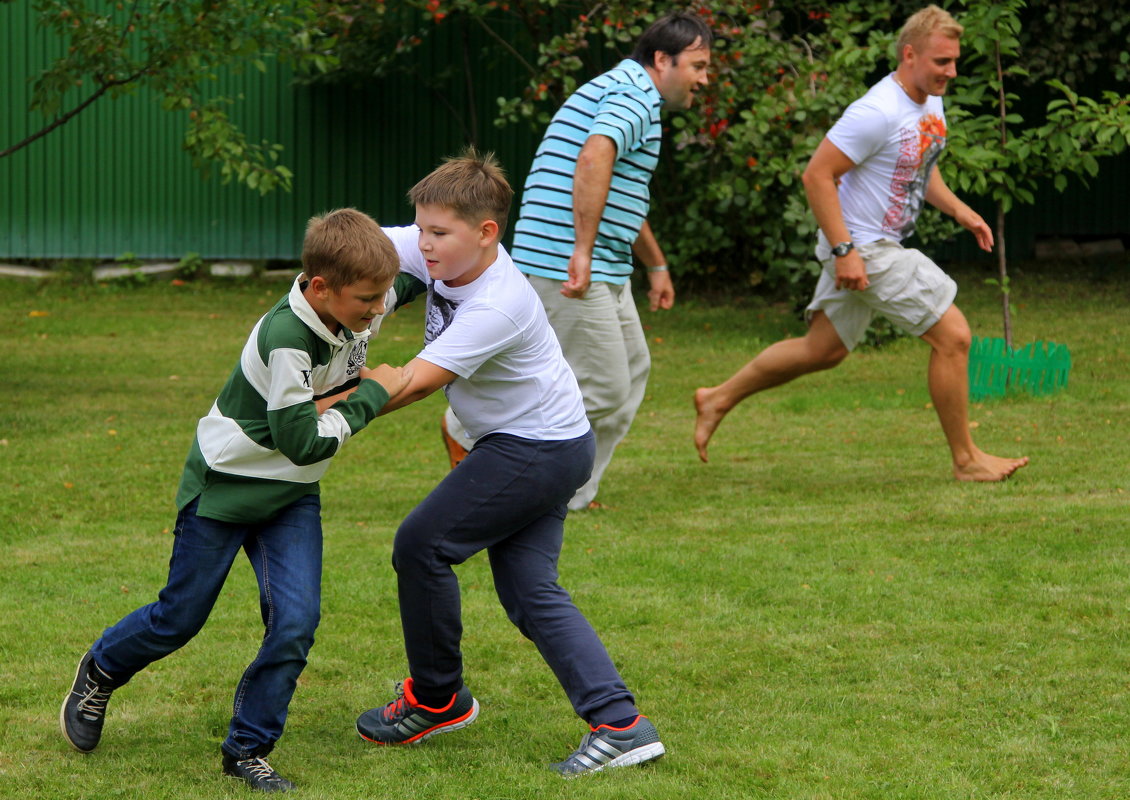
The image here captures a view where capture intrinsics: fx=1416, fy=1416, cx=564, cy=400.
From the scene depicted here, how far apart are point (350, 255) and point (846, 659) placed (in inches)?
73.7

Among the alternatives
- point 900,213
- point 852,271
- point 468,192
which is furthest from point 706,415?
point 468,192

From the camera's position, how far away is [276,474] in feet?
10.4

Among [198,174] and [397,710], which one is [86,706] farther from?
[198,174]

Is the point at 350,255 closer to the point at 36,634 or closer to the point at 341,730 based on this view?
the point at 341,730

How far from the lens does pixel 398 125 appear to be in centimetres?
1508

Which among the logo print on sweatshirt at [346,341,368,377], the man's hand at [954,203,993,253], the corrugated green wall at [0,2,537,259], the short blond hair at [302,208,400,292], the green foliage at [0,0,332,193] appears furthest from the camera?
the corrugated green wall at [0,2,537,259]

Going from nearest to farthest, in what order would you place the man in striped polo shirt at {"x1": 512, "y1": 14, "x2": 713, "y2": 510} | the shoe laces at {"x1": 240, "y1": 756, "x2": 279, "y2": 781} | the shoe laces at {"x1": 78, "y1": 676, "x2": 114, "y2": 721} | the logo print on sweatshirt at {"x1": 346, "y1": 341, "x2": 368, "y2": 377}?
1. the shoe laces at {"x1": 240, "y1": 756, "x2": 279, "y2": 781}
2. the logo print on sweatshirt at {"x1": 346, "y1": 341, "x2": 368, "y2": 377}
3. the shoe laces at {"x1": 78, "y1": 676, "x2": 114, "y2": 721}
4. the man in striped polo shirt at {"x1": 512, "y1": 14, "x2": 713, "y2": 510}

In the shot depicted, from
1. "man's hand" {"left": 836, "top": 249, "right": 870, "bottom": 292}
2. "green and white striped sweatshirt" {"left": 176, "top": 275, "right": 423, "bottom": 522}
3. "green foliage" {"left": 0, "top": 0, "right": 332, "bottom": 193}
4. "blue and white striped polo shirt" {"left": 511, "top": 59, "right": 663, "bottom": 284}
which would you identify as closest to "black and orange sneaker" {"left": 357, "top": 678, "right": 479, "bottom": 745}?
"green and white striped sweatshirt" {"left": 176, "top": 275, "right": 423, "bottom": 522}

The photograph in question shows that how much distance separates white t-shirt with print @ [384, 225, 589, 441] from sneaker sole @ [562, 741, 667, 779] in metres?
0.75

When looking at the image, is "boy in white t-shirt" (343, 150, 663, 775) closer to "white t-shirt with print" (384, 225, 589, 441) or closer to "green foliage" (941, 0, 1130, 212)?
"white t-shirt with print" (384, 225, 589, 441)

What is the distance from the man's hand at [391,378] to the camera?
3.16 meters

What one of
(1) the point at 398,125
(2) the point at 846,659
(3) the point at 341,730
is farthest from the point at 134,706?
(1) the point at 398,125

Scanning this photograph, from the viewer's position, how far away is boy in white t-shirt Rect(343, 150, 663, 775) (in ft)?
10.6

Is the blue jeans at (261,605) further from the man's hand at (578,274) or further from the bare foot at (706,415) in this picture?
the bare foot at (706,415)
